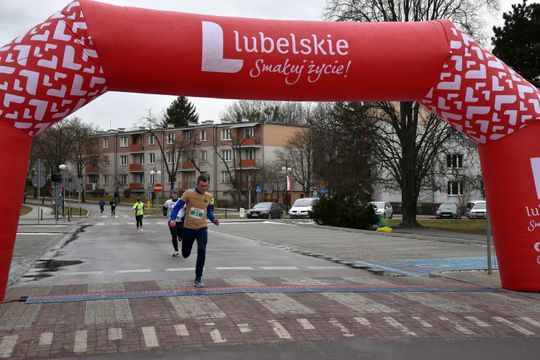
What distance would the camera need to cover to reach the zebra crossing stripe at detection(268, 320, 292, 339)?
6.31m

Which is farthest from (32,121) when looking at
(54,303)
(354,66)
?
(354,66)

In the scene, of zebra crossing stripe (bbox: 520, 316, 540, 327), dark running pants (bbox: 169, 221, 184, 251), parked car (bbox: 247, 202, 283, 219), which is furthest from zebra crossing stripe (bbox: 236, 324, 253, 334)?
parked car (bbox: 247, 202, 283, 219)

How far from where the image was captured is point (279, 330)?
6.55 m

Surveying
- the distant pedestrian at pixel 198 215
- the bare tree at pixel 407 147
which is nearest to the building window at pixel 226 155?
the bare tree at pixel 407 147

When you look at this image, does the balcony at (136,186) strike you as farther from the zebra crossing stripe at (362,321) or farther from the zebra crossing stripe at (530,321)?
the zebra crossing stripe at (530,321)

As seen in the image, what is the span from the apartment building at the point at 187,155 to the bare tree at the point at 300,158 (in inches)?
112

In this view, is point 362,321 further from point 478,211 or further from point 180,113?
point 180,113

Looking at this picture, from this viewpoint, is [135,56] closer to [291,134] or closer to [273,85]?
[273,85]

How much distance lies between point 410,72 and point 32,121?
5615 millimetres

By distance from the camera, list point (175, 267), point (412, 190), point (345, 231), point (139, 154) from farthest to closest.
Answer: point (139, 154) → point (412, 190) → point (345, 231) → point (175, 267)

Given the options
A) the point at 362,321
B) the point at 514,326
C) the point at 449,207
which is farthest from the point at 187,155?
the point at 514,326

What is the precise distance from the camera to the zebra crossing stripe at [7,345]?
5.62 meters

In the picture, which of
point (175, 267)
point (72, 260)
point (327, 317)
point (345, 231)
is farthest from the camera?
point (345, 231)

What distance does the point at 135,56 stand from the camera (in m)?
8.21
